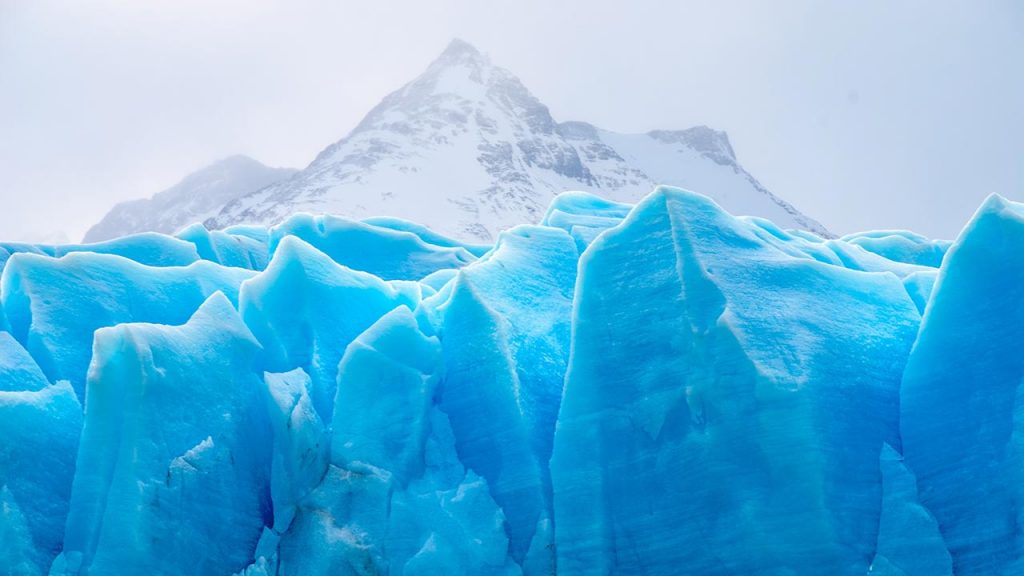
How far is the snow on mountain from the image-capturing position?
388ft

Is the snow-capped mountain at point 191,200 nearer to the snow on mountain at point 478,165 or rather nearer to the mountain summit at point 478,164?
the snow on mountain at point 478,165

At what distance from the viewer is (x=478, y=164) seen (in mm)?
137750

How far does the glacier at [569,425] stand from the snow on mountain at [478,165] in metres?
99.2

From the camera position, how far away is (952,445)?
6.42 metres

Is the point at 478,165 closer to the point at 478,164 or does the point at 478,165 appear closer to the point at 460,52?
the point at 478,164

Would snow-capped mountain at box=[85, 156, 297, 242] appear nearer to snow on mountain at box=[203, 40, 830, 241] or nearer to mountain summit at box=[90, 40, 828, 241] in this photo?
snow on mountain at box=[203, 40, 830, 241]

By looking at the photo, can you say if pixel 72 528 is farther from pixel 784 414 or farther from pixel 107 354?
pixel 784 414

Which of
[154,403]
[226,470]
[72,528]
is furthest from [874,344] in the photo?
[72,528]

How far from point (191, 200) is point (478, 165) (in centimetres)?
4740

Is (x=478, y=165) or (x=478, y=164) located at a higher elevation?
(x=478, y=164)

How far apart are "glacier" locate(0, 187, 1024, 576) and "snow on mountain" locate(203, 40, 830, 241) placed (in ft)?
326

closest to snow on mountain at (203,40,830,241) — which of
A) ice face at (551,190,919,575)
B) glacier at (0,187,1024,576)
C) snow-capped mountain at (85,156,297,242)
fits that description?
snow-capped mountain at (85,156,297,242)

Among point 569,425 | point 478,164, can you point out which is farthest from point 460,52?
point 569,425

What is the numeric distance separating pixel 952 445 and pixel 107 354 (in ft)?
21.3
